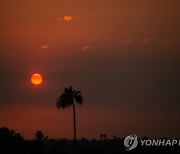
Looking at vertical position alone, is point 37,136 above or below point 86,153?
above

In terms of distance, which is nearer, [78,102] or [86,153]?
[78,102]

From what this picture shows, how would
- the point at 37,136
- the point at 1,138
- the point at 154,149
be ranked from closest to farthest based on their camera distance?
the point at 1,138 → the point at 154,149 → the point at 37,136

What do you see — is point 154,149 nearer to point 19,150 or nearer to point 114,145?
point 19,150

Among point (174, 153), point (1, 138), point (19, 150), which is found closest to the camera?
point (19, 150)

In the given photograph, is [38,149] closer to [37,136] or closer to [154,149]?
[154,149]

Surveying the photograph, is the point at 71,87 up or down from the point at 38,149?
up

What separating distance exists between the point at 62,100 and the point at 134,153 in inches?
800

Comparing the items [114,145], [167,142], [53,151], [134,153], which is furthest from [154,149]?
[114,145]

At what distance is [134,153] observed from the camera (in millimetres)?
96000

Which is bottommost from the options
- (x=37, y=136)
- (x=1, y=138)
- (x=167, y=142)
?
(x=167, y=142)

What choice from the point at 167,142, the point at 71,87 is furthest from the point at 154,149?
the point at 167,142

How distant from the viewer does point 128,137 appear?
80250mm

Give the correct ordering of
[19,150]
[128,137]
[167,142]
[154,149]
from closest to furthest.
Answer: [167,142]
[128,137]
[19,150]
[154,149]

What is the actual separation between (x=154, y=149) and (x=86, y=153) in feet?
46.6
